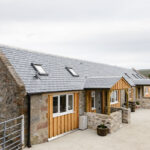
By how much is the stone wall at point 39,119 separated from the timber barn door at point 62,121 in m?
0.35

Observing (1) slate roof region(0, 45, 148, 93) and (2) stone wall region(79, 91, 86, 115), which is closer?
(1) slate roof region(0, 45, 148, 93)

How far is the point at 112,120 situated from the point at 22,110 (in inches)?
237

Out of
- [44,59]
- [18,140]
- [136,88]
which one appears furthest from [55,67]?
[136,88]

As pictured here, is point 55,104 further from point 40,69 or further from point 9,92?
point 9,92

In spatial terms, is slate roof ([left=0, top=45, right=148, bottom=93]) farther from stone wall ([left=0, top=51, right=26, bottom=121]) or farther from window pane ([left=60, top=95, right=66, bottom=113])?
window pane ([left=60, top=95, right=66, bottom=113])

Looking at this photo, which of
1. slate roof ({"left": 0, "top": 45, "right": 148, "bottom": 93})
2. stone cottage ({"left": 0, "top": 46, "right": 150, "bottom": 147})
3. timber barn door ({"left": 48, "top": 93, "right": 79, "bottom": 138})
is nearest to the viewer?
stone cottage ({"left": 0, "top": 46, "right": 150, "bottom": 147})

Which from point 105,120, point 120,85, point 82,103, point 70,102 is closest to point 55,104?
point 70,102

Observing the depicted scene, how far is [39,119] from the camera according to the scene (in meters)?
9.28

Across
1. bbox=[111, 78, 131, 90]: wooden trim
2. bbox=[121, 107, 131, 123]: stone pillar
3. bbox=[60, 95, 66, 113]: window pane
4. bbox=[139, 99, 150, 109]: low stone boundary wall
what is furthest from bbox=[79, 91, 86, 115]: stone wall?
bbox=[139, 99, 150, 109]: low stone boundary wall

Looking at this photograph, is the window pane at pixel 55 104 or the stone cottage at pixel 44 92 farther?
the window pane at pixel 55 104

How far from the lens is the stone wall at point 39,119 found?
29.5 ft

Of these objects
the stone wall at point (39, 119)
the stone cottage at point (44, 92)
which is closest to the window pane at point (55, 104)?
the stone cottage at point (44, 92)

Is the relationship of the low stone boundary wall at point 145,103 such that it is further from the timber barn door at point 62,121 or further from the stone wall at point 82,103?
the timber barn door at point 62,121

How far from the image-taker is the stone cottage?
8.88 m
